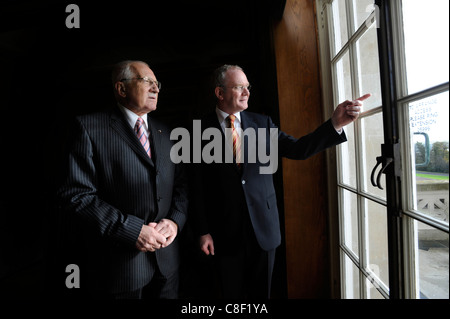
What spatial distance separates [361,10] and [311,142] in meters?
0.66

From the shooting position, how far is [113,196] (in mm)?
956

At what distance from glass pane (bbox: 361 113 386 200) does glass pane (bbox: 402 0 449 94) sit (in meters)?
0.22

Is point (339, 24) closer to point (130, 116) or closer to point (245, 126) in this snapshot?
point (245, 126)

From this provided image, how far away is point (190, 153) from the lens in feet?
3.77

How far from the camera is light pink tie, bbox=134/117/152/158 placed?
1027 mm

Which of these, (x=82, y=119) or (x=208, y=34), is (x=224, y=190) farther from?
(x=208, y=34)

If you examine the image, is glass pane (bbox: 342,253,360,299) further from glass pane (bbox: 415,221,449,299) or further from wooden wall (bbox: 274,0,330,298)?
glass pane (bbox: 415,221,449,299)

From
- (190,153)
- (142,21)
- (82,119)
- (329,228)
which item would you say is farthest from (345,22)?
(142,21)

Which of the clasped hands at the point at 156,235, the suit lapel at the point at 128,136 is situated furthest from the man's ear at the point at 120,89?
the clasped hands at the point at 156,235

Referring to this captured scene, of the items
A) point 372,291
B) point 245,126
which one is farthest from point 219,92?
point 372,291

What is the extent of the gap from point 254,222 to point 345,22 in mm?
1177

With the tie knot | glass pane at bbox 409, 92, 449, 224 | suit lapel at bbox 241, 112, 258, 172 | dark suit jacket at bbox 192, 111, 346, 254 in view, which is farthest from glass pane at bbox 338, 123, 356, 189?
the tie knot

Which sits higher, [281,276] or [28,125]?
[28,125]
